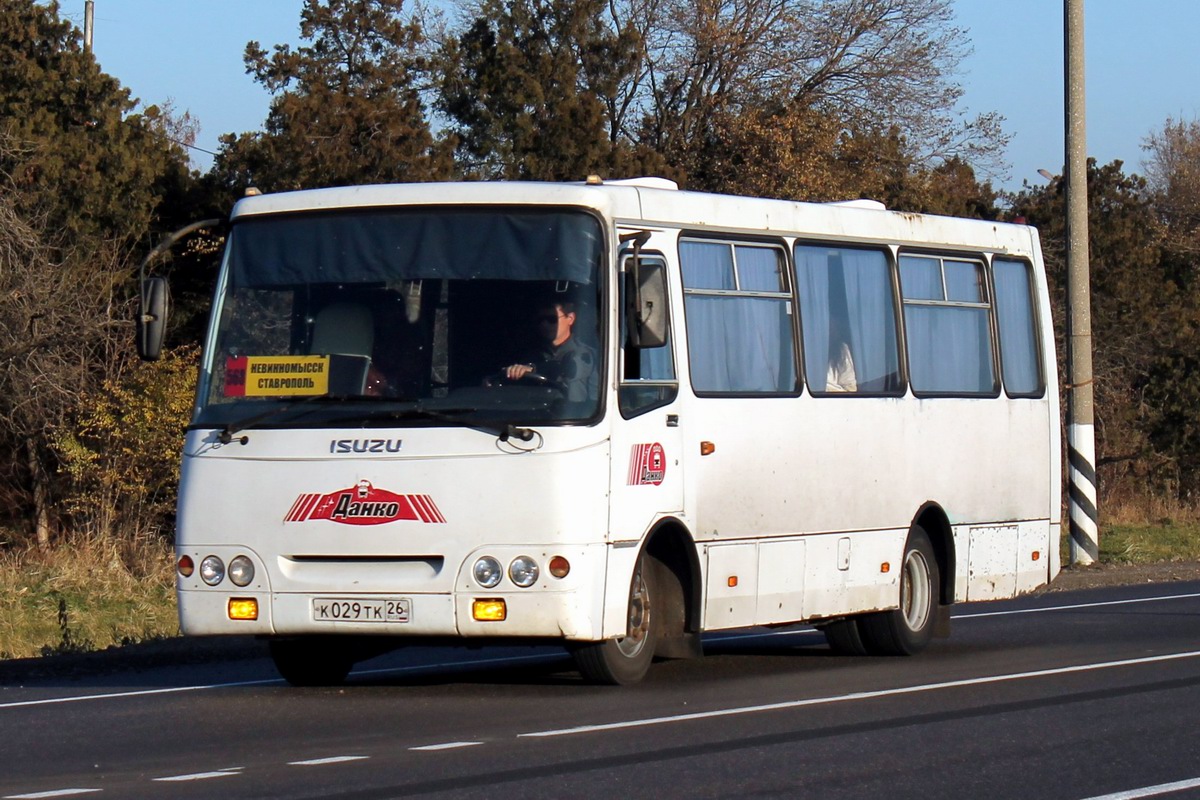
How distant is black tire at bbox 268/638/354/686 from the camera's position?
1200cm

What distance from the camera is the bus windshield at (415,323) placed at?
10938 millimetres

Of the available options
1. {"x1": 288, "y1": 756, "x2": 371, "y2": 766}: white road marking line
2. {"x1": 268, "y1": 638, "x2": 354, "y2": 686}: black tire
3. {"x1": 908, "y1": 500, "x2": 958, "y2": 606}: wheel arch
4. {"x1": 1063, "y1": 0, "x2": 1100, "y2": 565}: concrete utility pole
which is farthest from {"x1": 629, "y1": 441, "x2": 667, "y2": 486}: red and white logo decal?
{"x1": 1063, "y1": 0, "x2": 1100, "y2": 565}: concrete utility pole

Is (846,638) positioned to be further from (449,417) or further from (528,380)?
(449,417)

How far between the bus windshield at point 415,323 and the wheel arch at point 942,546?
4258mm

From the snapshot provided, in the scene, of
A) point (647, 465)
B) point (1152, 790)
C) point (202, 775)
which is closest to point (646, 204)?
point (647, 465)

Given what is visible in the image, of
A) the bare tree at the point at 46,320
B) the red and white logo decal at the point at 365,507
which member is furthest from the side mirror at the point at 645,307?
the bare tree at the point at 46,320

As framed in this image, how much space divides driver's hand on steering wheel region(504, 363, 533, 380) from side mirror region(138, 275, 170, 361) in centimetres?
198

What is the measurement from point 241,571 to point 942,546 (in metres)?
5.53

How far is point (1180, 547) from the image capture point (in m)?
27.3

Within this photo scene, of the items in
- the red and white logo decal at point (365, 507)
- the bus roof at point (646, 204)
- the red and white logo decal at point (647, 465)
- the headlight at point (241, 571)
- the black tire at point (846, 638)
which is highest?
the bus roof at point (646, 204)

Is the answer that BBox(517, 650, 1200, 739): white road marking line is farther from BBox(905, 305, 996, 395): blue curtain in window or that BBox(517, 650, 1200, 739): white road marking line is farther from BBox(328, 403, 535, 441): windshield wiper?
BBox(905, 305, 996, 395): blue curtain in window

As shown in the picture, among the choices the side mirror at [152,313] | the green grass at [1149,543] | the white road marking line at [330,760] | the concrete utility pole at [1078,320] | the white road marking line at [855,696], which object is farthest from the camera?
the green grass at [1149,543]

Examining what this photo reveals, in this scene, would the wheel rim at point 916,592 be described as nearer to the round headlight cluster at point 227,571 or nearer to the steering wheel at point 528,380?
the steering wheel at point 528,380

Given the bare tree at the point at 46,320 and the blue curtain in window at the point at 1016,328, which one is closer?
the blue curtain in window at the point at 1016,328
